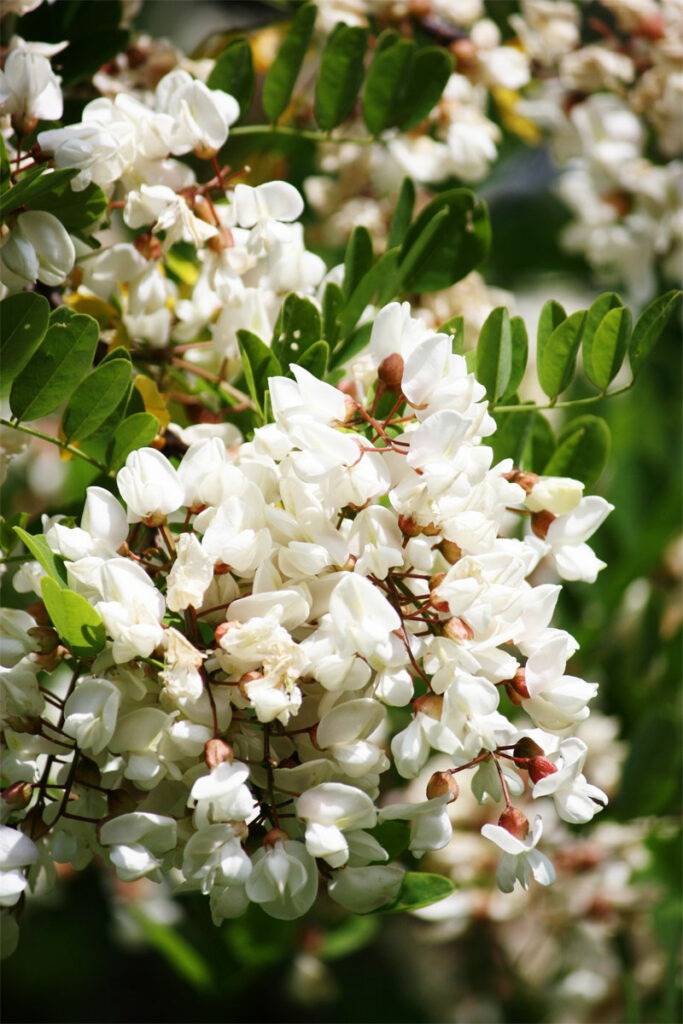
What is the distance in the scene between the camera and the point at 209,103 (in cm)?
55

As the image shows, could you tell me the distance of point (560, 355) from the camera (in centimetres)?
59

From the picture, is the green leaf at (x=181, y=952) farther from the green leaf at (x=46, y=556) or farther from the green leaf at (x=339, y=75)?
the green leaf at (x=339, y=75)

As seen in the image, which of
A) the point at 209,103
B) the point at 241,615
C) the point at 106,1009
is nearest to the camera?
the point at 241,615

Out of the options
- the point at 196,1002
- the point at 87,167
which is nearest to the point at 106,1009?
the point at 196,1002

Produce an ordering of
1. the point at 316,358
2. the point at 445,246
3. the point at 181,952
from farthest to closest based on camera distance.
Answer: the point at 181,952 → the point at 445,246 → the point at 316,358

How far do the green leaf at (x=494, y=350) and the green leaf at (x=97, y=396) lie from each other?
17 cm

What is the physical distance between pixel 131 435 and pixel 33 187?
121 millimetres

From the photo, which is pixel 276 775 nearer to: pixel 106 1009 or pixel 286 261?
pixel 286 261

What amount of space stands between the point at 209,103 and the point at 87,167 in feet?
A: 0.26

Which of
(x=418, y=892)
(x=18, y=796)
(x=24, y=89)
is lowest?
(x=418, y=892)

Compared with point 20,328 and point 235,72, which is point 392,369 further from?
point 235,72

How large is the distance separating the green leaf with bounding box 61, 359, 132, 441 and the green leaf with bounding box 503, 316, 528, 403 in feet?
0.65

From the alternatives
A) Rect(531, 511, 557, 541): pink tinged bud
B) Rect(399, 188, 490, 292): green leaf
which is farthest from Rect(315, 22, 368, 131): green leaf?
Rect(531, 511, 557, 541): pink tinged bud

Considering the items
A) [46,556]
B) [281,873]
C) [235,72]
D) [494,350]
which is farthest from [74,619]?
[235,72]
